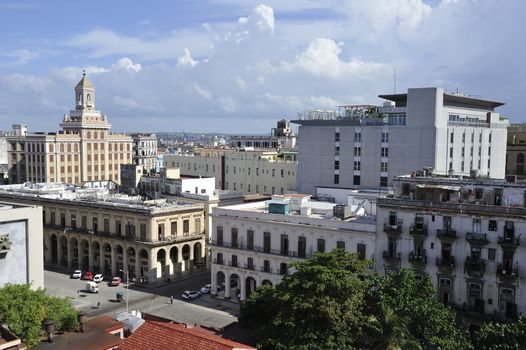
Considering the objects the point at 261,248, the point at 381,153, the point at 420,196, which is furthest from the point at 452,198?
the point at 381,153

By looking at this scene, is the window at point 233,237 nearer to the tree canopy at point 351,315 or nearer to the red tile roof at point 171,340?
the tree canopy at point 351,315

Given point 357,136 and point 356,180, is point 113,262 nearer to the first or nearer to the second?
point 356,180

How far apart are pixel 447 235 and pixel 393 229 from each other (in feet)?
18.9

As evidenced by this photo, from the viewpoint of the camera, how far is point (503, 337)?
4128 centimetres

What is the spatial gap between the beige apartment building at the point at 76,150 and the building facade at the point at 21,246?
9586cm

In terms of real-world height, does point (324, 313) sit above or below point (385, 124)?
below

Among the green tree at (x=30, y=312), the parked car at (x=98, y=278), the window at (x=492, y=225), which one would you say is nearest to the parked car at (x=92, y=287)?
the parked car at (x=98, y=278)

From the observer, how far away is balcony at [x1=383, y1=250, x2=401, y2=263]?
200 feet

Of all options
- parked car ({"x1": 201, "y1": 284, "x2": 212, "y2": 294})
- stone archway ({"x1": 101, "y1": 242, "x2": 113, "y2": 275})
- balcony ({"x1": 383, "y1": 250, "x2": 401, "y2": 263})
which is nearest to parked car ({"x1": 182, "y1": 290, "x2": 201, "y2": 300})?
parked car ({"x1": 201, "y1": 284, "x2": 212, "y2": 294})

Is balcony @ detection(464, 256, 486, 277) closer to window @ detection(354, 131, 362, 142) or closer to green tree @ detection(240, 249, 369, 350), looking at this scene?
green tree @ detection(240, 249, 369, 350)

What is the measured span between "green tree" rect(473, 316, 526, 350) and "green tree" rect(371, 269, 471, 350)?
119cm

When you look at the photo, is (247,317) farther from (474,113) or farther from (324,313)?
(474,113)

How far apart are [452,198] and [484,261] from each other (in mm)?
7099

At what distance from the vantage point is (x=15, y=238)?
159 ft
